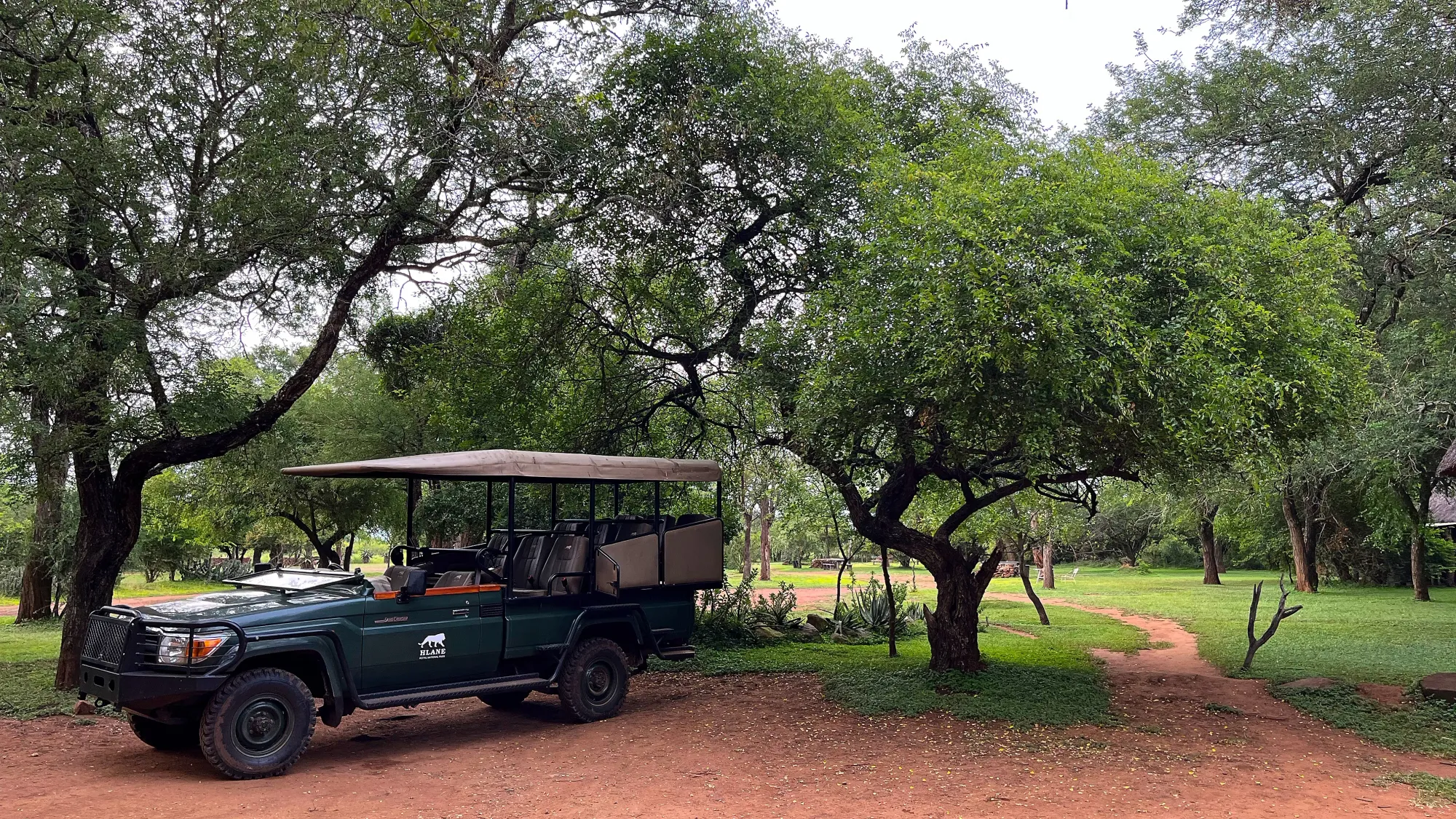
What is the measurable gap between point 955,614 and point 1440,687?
17.6 feet

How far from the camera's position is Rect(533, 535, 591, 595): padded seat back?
10711mm

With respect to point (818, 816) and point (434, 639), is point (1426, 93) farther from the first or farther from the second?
point (434, 639)

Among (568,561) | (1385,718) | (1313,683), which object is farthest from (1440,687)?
(568,561)

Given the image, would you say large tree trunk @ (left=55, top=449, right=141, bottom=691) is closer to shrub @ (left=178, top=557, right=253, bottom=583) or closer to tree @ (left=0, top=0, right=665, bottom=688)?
tree @ (left=0, top=0, right=665, bottom=688)

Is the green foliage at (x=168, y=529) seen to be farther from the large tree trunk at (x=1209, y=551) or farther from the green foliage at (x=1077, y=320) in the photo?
the large tree trunk at (x=1209, y=551)

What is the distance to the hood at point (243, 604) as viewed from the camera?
8156mm

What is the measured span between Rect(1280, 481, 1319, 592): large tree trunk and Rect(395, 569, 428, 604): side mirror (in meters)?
27.8

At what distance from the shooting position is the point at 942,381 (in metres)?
9.55

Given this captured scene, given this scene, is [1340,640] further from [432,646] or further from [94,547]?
[94,547]

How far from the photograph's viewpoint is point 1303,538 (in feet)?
105

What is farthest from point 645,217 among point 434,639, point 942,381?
point 434,639

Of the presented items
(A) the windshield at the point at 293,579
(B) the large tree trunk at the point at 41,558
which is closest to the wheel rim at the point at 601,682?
(A) the windshield at the point at 293,579

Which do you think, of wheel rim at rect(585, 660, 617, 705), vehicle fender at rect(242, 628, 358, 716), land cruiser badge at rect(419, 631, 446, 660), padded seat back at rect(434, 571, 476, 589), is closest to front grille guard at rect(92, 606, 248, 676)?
vehicle fender at rect(242, 628, 358, 716)

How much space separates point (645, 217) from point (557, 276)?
6.10ft
